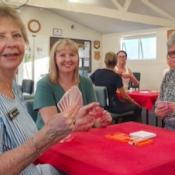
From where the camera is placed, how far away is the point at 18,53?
137cm

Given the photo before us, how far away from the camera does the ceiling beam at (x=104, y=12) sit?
603 centimetres

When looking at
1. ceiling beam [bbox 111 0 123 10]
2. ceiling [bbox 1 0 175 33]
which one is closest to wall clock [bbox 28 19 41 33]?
ceiling [bbox 1 0 175 33]

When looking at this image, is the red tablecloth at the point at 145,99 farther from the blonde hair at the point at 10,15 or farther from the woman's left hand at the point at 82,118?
the blonde hair at the point at 10,15

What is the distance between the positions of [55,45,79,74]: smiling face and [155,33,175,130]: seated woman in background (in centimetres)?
74

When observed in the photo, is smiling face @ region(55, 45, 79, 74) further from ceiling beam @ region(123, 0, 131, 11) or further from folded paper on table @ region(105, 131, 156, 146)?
ceiling beam @ region(123, 0, 131, 11)

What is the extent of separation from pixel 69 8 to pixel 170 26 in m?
2.56

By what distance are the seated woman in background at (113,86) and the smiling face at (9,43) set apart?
297cm

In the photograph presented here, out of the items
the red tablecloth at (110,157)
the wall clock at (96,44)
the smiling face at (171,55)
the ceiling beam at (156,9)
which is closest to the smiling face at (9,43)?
the red tablecloth at (110,157)

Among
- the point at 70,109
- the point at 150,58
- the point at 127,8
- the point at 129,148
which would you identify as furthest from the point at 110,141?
the point at 150,58

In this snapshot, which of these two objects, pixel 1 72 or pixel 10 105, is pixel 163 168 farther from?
pixel 1 72

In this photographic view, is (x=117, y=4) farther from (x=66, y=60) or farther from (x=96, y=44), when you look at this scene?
(x=66, y=60)

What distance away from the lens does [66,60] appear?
240 cm

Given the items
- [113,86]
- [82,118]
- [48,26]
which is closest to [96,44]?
[48,26]

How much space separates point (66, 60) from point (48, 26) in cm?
577
